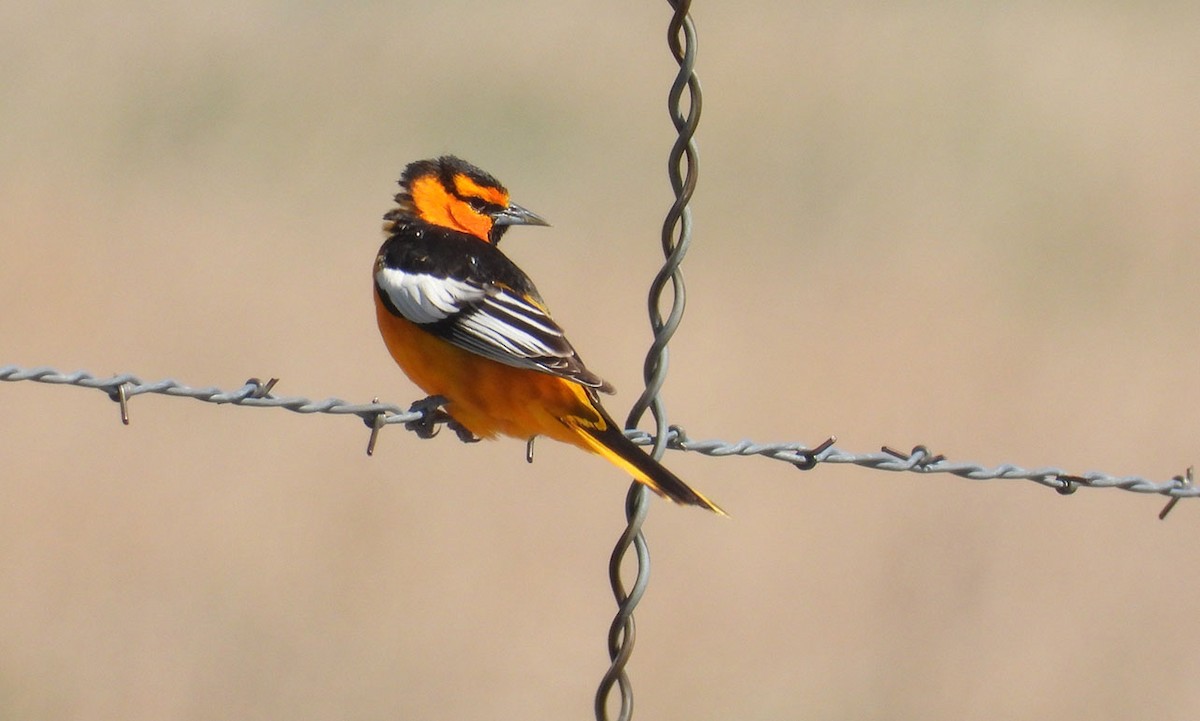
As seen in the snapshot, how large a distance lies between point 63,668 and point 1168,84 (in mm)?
11670

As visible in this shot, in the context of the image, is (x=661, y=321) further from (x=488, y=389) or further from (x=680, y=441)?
(x=488, y=389)

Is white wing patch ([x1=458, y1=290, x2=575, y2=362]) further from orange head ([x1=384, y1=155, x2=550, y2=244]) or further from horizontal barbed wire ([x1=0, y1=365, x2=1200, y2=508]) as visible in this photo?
orange head ([x1=384, y1=155, x2=550, y2=244])

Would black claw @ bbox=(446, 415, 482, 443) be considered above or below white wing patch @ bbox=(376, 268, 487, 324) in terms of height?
below

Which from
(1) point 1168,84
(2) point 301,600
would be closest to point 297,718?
(2) point 301,600

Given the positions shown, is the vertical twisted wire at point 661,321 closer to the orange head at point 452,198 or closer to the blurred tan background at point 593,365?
the orange head at point 452,198

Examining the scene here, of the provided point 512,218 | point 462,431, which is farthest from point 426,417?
point 512,218

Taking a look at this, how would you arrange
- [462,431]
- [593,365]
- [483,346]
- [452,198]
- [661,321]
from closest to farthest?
[661,321], [483,346], [462,431], [452,198], [593,365]

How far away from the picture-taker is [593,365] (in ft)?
30.0

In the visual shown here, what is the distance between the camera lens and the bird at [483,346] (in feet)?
13.3

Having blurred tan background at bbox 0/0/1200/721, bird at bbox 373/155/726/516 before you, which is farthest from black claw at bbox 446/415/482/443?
blurred tan background at bbox 0/0/1200/721

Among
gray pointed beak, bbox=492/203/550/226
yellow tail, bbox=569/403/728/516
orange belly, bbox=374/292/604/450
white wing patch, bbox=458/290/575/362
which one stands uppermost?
gray pointed beak, bbox=492/203/550/226

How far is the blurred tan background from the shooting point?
723 centimetres

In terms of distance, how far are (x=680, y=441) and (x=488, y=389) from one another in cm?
98

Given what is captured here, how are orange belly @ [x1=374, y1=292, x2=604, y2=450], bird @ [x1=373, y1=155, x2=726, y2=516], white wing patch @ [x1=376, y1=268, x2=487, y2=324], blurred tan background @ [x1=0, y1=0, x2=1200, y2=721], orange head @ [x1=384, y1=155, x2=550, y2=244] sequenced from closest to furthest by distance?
bird @ [x1=373, y1=155, x2=726, y2=516] < orange belly @ [x1=374, y1=292, x2=604, y2=450] < white wing patch @ [x1=376, y1=268, x2=487, y2=324] < orange head @ [x1=384, y1=155, x2=550, y2=244] < blurred tan background @ [x1=0, y1=0, x2=1200, y2=721]
